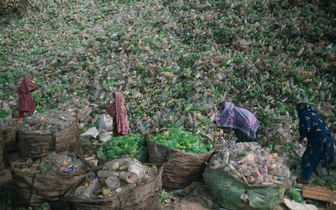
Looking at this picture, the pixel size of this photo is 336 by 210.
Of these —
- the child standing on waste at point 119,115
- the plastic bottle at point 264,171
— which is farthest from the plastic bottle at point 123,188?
the child standing on waste at point 119,115

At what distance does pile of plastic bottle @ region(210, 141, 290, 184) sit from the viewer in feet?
13.4

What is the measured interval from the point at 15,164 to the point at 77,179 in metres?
0.91

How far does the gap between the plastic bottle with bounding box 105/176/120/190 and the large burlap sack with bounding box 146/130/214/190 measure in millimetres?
850

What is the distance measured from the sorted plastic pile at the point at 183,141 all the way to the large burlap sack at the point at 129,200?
747mm

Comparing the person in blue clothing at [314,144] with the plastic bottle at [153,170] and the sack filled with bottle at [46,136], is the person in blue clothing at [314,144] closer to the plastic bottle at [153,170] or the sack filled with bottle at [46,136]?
the plastic bottle at [153,170]

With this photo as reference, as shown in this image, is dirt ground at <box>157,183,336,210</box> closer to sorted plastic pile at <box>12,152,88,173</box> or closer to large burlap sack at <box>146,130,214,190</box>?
large burlap sack at <box>146,130,214,190</box>

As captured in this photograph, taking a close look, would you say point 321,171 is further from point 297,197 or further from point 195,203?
point 195,203

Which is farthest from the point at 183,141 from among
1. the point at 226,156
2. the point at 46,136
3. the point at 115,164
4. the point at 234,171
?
the point at 46,136

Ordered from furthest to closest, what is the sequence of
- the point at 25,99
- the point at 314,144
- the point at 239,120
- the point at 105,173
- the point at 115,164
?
1. the point at 25,99
2. the point at 239,120
3. the point at 314,144
4. the point at 115,164
5. the point at 105,173

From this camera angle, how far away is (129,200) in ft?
12.0

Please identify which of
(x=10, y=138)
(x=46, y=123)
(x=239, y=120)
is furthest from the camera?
(x=10, y=138)

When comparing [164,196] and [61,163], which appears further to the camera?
[164,196]

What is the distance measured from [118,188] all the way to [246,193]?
5.20 ft

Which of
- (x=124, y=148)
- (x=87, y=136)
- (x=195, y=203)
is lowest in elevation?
(x=195, y=203)
